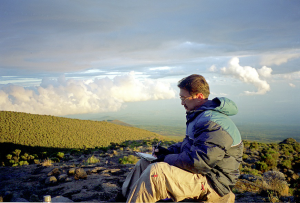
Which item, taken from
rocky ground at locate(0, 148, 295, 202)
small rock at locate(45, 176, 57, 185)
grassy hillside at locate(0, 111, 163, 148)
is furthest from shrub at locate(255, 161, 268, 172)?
grassy hillside at locate(0, 111, 163, 148)

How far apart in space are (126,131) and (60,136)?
13612 millimetres

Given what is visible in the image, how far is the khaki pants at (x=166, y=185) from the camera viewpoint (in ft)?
9.17

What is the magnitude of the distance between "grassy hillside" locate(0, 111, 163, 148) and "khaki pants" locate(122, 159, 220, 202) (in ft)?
98.7

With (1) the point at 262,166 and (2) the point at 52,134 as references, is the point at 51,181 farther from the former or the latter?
(2) the point at 52,134

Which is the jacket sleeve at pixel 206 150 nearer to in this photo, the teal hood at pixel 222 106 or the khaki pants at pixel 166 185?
the khaki pants at pixel 166 185

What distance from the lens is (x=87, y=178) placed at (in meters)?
6.58

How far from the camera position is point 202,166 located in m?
2.77

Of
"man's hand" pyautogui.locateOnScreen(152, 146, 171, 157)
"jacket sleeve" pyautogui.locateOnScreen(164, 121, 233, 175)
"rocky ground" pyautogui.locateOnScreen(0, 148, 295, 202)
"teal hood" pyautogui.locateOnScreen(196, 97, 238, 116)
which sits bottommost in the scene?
"rocky ground" pyautogui.locateOnScreen(0, 148, 295, 202)

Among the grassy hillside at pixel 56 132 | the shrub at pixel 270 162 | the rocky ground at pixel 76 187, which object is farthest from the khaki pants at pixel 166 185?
the grassy hillside at pixel 56 132

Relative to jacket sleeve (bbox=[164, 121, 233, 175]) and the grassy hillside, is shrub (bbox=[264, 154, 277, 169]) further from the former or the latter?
the grassy hillside

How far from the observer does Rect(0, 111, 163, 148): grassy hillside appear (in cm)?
3278

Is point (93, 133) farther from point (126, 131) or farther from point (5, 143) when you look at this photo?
point (5, 143)

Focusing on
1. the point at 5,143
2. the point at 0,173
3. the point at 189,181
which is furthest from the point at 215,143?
the point at 5,143

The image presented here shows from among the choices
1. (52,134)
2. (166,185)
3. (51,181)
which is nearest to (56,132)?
(52,134)
